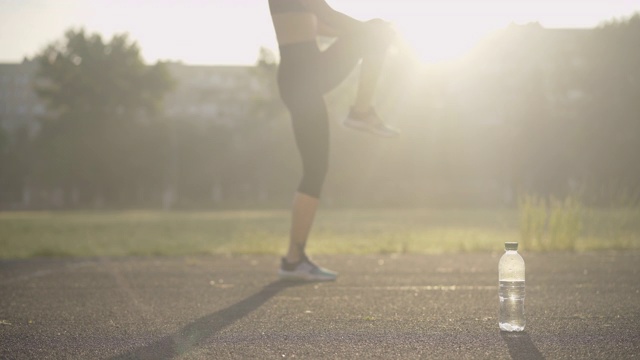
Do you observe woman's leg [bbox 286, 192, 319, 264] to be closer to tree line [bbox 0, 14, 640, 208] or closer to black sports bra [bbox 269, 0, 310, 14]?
black sports bra [bbox 269, 0, 310, 14]

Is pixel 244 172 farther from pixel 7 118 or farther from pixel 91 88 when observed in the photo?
pixel 7 118

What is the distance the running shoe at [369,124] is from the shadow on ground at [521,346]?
7.44ft

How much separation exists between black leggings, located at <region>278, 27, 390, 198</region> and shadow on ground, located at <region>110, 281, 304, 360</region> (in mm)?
990

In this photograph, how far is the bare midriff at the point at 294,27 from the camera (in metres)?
5.32

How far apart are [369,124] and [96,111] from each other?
56.6 metres

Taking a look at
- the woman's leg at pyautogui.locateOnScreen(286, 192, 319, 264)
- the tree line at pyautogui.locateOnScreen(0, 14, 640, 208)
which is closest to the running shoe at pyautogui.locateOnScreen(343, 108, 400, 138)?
the woman's leg at pyautogui.locateOnScreen(286, 192, 319, 264)

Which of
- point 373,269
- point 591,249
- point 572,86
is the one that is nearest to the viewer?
point 373,269

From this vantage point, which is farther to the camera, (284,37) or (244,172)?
(244,172)

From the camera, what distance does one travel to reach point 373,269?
6.78 meters

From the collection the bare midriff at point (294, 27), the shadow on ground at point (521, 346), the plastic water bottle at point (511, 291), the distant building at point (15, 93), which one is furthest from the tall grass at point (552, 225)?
the distant building at point (15, 93)

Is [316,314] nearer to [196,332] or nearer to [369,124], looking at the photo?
[196,332]

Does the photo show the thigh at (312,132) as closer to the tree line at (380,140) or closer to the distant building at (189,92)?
the tree line at (380,140)

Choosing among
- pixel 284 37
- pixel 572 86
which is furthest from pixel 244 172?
pixel 284 37

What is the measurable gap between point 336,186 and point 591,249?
1726 inches
